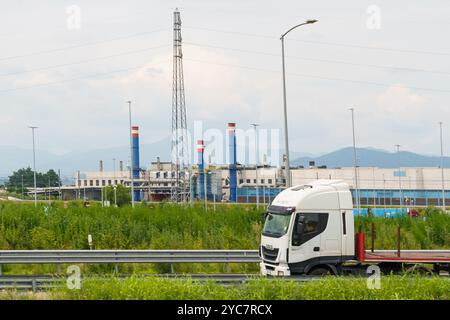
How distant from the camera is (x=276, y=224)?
16.8m

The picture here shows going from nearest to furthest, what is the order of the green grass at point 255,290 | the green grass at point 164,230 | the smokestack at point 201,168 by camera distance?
the green grass at point 255,290
the green grass at point 164,230
the smokestack at point 201,168

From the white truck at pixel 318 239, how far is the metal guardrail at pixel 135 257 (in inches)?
119

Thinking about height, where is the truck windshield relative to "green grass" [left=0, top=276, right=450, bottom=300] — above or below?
above

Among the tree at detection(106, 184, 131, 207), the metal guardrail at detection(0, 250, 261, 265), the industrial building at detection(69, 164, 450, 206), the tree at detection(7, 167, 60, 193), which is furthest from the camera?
the tree at detection(7, 167, 60, 193)

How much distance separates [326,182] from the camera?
1731 cm

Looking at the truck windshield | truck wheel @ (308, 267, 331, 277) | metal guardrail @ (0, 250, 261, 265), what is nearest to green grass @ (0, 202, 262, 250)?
metal guardrail @ (0, 250, 261, 265)

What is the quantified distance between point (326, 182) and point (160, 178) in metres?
95.7

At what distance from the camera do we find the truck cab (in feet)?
53.8

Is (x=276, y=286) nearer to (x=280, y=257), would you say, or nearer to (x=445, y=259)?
(x=280, y=257)

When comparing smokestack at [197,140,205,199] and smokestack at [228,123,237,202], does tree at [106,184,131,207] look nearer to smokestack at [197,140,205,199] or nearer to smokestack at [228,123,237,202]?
smokestack at [197,140,205,199]

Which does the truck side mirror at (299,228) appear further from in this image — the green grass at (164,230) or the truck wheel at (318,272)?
the green grass at (164,230)

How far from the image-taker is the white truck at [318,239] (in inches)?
645

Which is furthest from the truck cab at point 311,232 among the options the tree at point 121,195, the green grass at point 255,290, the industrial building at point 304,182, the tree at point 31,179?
the tree at point 31,179
